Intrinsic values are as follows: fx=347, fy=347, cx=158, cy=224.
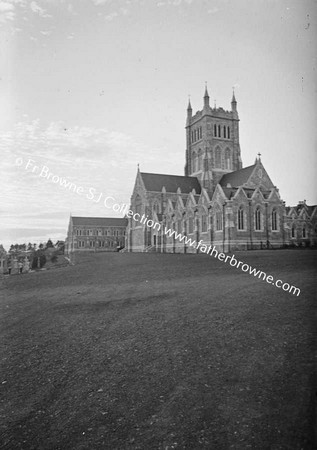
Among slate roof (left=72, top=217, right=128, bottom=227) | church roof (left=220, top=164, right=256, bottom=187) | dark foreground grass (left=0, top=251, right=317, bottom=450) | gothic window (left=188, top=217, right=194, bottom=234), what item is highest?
church roof (left=220, top=164, right=256, bottom=187)

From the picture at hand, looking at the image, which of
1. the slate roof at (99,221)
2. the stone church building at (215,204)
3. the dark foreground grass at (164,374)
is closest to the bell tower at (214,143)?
the stone church building at (215,204)

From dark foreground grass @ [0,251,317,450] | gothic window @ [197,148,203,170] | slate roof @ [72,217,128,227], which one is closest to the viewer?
dark foreground grass @ [0,251,317,450]

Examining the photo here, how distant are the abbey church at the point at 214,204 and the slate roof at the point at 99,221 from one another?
35.3 metres

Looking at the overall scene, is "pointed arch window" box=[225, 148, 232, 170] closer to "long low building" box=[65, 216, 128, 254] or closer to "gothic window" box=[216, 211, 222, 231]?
"gothic window" box=[216, 211, 222, 231]

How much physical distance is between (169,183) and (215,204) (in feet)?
80.2

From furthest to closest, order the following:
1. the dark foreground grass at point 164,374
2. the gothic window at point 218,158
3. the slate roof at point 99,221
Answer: the slate roof at point 99,221
the gothic window at point 218,158
the dark foreground grass at point 164,374

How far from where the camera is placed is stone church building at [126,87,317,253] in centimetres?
3947

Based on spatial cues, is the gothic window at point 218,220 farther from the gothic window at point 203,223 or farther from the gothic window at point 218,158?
the gothic window at point 218,158

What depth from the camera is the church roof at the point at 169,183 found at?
6341 cm

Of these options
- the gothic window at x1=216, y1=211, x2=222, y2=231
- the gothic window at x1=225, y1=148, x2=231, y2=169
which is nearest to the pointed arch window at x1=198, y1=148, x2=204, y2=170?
the gothic window at x1=225, y1=148, x2=231, y2=169

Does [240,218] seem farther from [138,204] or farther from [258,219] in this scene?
[138,204]

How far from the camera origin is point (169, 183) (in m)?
64.6

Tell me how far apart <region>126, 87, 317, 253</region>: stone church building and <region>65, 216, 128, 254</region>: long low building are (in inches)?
1387

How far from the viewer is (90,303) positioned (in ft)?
45.5
